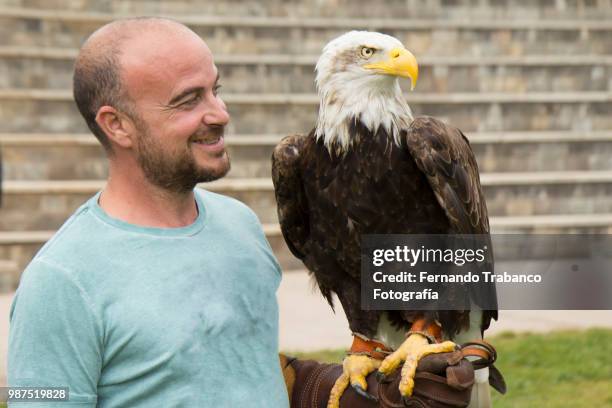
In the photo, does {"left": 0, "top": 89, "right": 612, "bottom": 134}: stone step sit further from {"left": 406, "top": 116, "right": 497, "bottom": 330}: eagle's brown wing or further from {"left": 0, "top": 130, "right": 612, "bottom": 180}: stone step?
{"left": 406, "top": 116, "right": 497, "bottom": 330}: eagle's brown wing

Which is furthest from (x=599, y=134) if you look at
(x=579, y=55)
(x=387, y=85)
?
(x=387, y=85)

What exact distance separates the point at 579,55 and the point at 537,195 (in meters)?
2.11

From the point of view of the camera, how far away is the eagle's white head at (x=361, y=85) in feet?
10.8

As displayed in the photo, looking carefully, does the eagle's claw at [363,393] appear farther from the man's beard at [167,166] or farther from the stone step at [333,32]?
the stone step at [333,32]

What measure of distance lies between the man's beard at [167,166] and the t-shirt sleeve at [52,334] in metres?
0.29

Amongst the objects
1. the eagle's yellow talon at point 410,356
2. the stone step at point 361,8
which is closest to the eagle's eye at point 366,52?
the eagle's yellow talon at point 410,356

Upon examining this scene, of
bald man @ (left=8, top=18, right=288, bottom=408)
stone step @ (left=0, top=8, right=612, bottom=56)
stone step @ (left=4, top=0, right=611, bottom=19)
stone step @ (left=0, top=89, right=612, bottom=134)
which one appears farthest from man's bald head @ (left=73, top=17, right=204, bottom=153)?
stone step @ (left=4, top=0, right=611, bottom=19)

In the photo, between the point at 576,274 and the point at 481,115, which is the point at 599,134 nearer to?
the point at 481,115

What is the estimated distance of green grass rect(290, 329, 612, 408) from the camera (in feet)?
17.6

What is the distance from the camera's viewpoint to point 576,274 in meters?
8.93

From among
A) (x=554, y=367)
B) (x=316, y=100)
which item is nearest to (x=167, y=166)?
(x=554, y=367)

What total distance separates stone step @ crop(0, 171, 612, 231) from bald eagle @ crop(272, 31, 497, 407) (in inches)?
264

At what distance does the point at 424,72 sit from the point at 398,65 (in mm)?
8421

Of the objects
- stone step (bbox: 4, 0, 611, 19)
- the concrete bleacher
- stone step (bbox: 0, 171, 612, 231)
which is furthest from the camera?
stone step (bbox: 4, 0, 611, 19)
